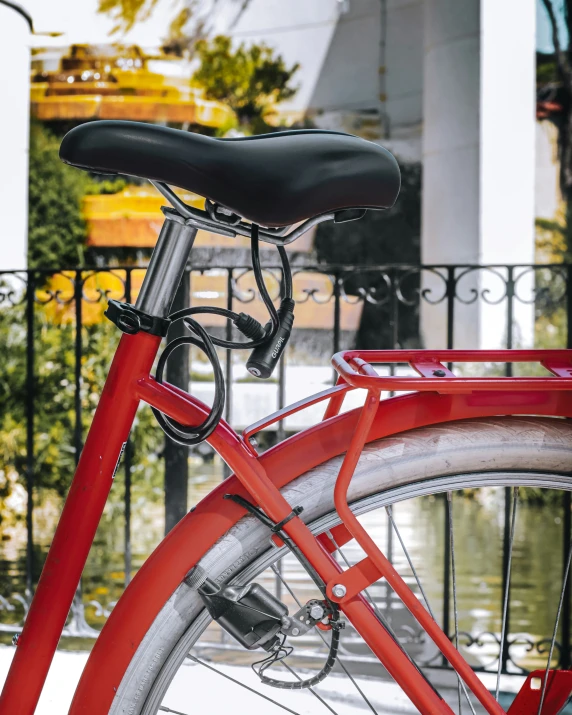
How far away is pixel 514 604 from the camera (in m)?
3.34

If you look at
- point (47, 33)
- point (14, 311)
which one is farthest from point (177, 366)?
point (47, 33)

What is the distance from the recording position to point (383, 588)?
375cm

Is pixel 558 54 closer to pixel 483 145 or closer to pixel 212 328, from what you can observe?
pixel 483 145

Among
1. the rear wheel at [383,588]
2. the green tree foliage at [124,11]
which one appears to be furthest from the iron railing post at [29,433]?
the green tree foliage at [124,11]

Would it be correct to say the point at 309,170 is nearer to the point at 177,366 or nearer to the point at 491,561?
the point at 177,366

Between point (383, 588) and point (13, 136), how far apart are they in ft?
17.2

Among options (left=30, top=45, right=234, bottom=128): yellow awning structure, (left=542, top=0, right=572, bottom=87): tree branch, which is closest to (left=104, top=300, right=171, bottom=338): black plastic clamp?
(left=542, top=0, right=572, bottom=87): tree branch

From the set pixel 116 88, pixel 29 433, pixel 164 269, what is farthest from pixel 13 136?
pixel 164 269

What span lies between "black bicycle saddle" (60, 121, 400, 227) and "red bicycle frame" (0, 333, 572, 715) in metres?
0.19

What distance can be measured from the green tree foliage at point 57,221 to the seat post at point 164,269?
9.14 metres

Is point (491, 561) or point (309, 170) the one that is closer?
point (309, 170)

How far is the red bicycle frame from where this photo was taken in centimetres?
89

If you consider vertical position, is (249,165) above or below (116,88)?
below

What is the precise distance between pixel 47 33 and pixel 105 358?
732cm
